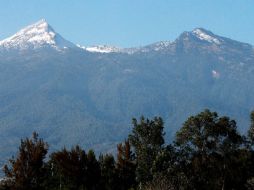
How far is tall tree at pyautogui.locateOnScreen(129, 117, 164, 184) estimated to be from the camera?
8638 cm

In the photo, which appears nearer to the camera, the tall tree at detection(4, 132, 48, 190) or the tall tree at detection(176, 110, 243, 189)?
the tall tree at detection(4, 132, 48, 190)

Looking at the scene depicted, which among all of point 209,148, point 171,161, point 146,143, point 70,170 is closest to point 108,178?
point 70,170

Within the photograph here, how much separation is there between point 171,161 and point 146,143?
14.0 ft

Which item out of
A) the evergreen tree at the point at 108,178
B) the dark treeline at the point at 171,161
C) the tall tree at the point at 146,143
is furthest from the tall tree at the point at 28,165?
the tall tree at the point at 146,143

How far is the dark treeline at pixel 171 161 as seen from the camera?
8469 centimetres

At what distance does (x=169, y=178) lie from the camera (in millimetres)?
80500

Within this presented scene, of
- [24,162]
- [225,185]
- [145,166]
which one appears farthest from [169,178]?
[24,162]

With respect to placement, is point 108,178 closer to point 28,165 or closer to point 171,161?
point 171,161

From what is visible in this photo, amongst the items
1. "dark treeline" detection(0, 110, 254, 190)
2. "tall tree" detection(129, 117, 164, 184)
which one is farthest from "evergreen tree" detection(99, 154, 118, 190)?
"tall tree" detection(129, 117, 164, 184)

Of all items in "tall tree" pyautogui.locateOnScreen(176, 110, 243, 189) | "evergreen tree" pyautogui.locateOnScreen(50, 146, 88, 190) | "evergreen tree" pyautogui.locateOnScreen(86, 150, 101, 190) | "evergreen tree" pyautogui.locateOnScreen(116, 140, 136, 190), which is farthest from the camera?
"evergreen tree" pyautogui.locateOnScreen(116, 140, 136, 190)

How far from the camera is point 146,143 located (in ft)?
291

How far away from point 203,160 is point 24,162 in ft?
85.5

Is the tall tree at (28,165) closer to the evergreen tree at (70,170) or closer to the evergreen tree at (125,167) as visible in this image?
the evergreen tree at (70,170)

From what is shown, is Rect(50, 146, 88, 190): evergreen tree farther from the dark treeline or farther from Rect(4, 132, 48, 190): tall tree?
Rect(4, 132, 48, 190): tall tree
